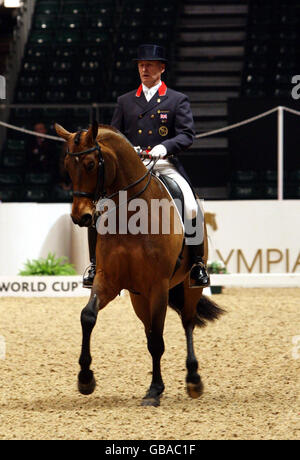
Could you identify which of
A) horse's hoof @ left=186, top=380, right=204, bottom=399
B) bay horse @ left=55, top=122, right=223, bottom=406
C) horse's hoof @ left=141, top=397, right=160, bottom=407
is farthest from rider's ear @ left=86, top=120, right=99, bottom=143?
horse's hoof @ left=186, top=380, right=204, bottom=399

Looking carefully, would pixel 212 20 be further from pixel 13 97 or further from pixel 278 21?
pixel 13 97

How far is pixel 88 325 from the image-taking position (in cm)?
452

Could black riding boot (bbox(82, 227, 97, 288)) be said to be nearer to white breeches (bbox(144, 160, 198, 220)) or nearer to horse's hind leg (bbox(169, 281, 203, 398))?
white breeches (bbox(144, 160, 198, 220))

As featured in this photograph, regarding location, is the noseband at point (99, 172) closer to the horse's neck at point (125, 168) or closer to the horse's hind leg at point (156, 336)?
the horse's neck at point (125, 168)

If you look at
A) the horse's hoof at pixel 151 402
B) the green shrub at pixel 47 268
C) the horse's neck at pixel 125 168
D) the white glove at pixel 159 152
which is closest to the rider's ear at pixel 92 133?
the horse's neck at pixel 125 168

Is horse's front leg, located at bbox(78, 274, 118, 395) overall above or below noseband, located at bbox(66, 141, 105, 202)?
below

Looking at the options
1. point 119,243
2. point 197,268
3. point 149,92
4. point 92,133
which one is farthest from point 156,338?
point 149,92

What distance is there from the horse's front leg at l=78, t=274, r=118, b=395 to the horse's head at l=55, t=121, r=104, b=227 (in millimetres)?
443

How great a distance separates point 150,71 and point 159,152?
1.87ft

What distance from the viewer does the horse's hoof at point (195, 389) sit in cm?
501

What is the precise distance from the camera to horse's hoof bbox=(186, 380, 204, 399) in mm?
5012

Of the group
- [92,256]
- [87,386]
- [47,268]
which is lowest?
[47,268]

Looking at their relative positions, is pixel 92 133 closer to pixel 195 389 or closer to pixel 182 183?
pixel 182 183

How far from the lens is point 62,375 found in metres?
5.68
